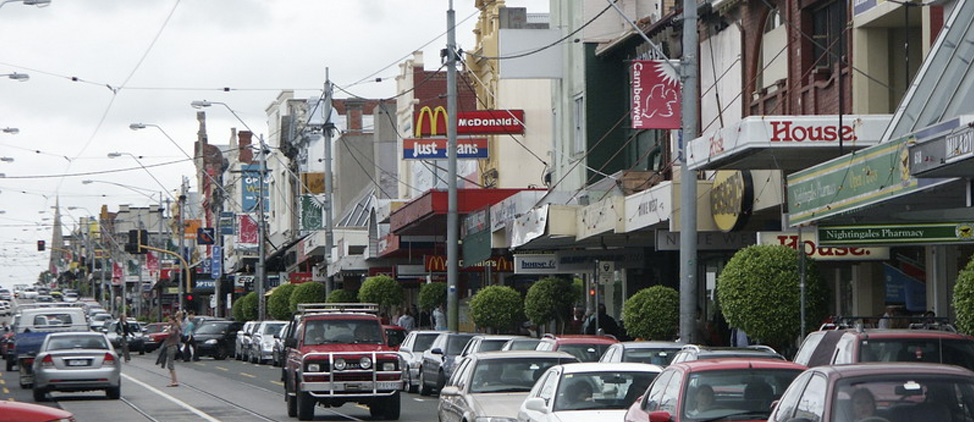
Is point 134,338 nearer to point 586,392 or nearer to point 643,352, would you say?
point 643,352

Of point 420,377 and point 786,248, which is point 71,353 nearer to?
point 420,377

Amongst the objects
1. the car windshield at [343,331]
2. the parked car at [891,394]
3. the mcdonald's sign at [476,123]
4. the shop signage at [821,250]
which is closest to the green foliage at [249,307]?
the mcdonald's sign at [476,123]

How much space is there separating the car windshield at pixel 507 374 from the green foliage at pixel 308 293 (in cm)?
4550

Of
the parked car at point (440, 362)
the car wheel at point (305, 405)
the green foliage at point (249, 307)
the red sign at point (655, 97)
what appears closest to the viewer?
the car wheel at point (305, 405)

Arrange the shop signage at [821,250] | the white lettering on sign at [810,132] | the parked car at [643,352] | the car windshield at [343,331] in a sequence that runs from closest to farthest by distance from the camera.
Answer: the parked car at [643,352], the white lettering on sign at [810,132], the shop signage at [821,250], the car windshield at [343,331]

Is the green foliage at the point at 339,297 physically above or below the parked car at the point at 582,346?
above

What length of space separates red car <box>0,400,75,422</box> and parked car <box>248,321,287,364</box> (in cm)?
3983

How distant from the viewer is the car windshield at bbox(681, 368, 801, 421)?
44.4ft

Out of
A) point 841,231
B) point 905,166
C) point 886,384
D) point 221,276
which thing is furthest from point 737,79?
point 221,276

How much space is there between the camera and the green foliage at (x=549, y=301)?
40.4 m

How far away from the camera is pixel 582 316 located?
39219 mm

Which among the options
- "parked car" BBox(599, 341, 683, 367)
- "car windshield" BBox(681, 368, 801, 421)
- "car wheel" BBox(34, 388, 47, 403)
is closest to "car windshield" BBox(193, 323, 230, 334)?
"car wheel" BBox(34, 388, 47, 403)

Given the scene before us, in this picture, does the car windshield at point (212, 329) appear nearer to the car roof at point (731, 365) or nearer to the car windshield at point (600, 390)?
the car windshield at point (600, 390)

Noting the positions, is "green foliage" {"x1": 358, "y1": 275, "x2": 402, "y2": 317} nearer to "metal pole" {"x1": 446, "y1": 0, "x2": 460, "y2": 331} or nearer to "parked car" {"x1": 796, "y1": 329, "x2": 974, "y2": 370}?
"metal pole" {"x1": 446, "y1": 0, "x2": 460, "y2": 331}
